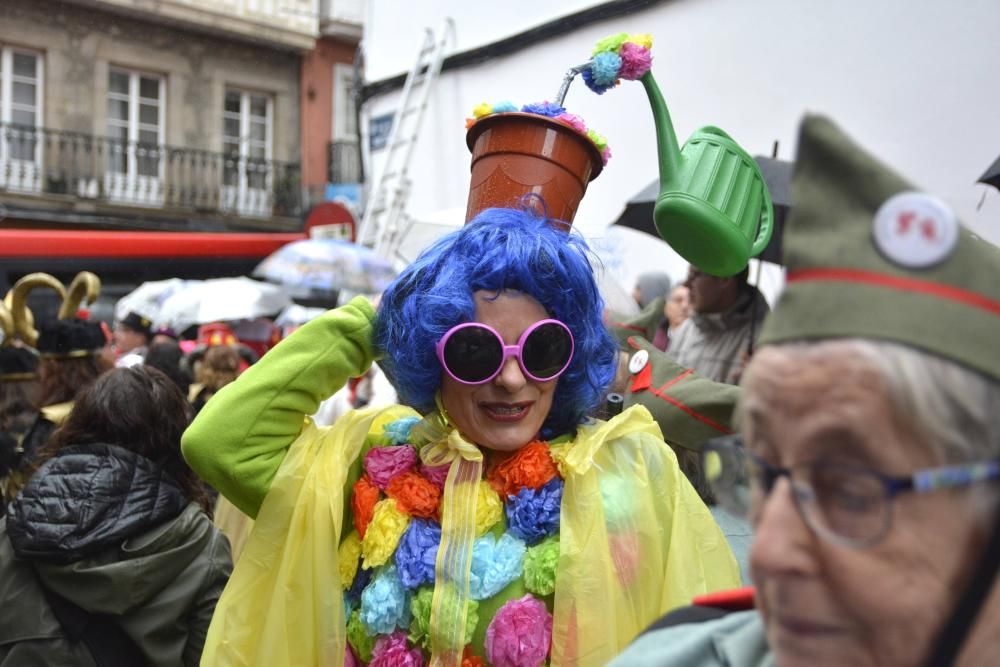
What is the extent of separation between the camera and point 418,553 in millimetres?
2070

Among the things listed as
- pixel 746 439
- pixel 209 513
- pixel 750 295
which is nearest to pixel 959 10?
pixel 750 295

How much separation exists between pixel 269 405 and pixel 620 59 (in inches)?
47.6

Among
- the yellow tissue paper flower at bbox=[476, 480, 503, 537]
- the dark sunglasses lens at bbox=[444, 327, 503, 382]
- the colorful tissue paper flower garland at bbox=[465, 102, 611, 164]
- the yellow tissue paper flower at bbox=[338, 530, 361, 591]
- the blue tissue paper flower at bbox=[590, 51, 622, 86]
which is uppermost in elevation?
the blue tissue paper flower at bbox=[590, 51, 622, 86]

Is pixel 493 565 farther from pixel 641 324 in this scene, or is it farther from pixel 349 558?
pixel 641 324

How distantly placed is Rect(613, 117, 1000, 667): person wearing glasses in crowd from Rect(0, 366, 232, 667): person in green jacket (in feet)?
6.74

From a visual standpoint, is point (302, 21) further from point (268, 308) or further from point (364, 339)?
point (364, 339)

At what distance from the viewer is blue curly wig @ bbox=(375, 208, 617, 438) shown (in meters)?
2.11

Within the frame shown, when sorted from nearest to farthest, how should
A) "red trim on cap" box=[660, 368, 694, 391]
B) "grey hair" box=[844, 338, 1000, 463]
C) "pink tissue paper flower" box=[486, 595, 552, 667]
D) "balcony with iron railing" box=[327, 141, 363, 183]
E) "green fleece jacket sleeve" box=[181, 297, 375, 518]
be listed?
"grey hair" box=[844, 338, 1000, 463], "pink tissue paper flower" box=[486, 595, 552, 667], "green fleece jacket sleeve" box=[181, 297, 375, 518], "red trim on cap" box=[660, 368, 694, 391], "balcony with iron railing" box=[327, 141, 363, 183]

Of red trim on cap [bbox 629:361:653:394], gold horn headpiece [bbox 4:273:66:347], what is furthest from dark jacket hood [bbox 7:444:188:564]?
gold horn headpiece [bbox 4:273:66:347]

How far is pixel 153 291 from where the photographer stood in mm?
9984

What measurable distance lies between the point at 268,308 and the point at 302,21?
11.2 metres

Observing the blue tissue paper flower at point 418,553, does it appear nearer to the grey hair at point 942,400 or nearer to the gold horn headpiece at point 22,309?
the grey hair at point 942,400

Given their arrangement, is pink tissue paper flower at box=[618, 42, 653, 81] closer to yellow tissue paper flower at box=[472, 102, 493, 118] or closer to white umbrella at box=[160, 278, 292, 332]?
yellow tissue paper flower at box=[472, 102, 493, 118]

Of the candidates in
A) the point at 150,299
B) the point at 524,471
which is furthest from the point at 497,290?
the point at 150,299
